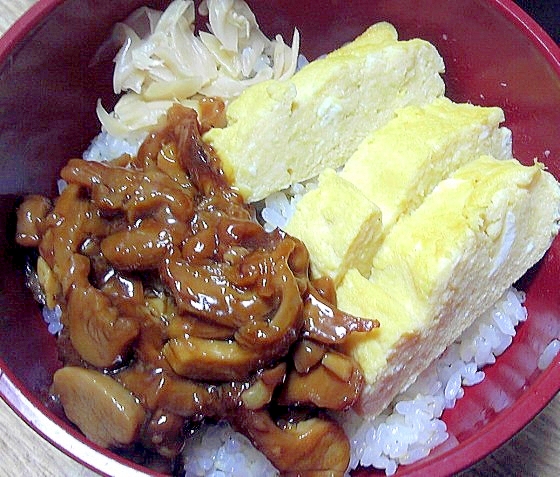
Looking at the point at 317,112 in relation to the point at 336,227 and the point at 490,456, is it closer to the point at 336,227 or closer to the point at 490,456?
the point at 336,227

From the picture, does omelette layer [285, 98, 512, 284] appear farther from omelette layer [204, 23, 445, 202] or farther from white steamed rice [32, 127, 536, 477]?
white steamed rice [32, 127, 536, 477]

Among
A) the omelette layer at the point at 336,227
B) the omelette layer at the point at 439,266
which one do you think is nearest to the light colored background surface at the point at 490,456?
the omelette layer at the point at 439,266

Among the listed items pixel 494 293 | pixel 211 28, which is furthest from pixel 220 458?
pixel 211 28

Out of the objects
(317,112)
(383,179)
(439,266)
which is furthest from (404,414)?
(317,112)

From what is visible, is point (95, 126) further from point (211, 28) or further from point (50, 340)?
point (50, 340)

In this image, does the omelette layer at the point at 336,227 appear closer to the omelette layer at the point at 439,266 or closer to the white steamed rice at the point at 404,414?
the omelette layer at the point at 439,266

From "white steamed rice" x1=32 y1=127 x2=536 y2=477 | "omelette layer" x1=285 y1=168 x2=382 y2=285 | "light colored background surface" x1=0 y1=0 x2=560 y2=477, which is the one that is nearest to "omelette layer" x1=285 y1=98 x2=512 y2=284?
"omelette layer" x1=285 y1=168 x2=382 y2=285

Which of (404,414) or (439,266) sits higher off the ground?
(439,266)

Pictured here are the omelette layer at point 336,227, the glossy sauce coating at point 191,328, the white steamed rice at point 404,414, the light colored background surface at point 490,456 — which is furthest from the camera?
the light colored background surface at point 490,456
